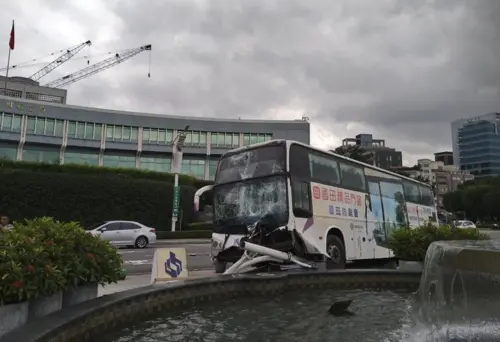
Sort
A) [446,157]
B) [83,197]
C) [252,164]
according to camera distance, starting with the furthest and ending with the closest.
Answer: [446,157] < [83,197] < [252,164]

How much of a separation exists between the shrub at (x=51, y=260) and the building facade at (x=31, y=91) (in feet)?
251

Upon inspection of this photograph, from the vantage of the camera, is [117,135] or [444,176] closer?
[117,135]

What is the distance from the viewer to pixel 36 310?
4.03 meters

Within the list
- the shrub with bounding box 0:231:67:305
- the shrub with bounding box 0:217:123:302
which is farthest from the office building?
the shrub with bounding box 0:231:67:305

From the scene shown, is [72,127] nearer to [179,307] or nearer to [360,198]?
[360,198]

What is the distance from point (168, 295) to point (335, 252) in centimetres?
641


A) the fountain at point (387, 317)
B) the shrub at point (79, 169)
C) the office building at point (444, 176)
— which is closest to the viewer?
the fountain at point (387, 317)

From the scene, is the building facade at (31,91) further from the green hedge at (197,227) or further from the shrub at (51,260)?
the shrub at (51,260)

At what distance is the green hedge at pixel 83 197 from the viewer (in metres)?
25.0

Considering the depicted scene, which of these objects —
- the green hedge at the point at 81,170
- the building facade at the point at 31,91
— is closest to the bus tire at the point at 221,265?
the green hedge at the point at 81,170

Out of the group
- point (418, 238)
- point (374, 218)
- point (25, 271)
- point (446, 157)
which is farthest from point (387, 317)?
point (446, 157)

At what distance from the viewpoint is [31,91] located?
243ft

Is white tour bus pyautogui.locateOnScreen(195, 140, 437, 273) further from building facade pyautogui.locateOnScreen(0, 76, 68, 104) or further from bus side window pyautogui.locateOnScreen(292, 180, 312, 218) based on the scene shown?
building facade pyautogui.locateOnScreen(0, 76, 68, 104)

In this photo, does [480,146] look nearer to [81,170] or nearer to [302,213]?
[81,170]
